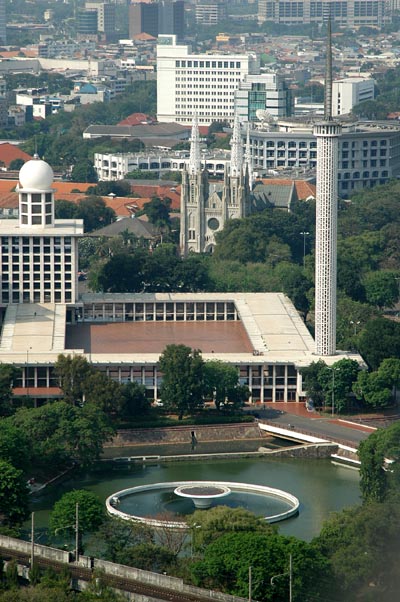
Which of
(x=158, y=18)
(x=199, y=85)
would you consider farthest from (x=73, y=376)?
(x=158, y=18)

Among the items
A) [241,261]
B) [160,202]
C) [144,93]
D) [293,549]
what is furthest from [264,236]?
[144,93]

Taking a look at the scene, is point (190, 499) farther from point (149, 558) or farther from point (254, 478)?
point (149, 558)

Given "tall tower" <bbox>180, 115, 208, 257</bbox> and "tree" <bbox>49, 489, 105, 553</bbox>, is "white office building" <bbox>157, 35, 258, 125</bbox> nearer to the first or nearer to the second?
"tall tower" <bbox>180, 115, 208, 257</bbox>

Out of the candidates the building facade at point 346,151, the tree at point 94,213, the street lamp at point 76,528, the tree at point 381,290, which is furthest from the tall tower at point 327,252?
the building facade at point 346,151

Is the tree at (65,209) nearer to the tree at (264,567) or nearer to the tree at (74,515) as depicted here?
the tree at (74,515)

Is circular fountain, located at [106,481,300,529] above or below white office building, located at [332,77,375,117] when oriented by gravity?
below

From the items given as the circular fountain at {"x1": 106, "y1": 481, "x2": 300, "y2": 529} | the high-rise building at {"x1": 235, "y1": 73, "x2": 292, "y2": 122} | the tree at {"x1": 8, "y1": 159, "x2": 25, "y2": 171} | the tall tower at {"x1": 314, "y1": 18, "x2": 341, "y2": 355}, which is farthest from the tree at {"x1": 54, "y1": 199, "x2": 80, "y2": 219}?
the high-rise building at {"x1": 235, "y1": 73, "x2": 292, "y2": 122}
